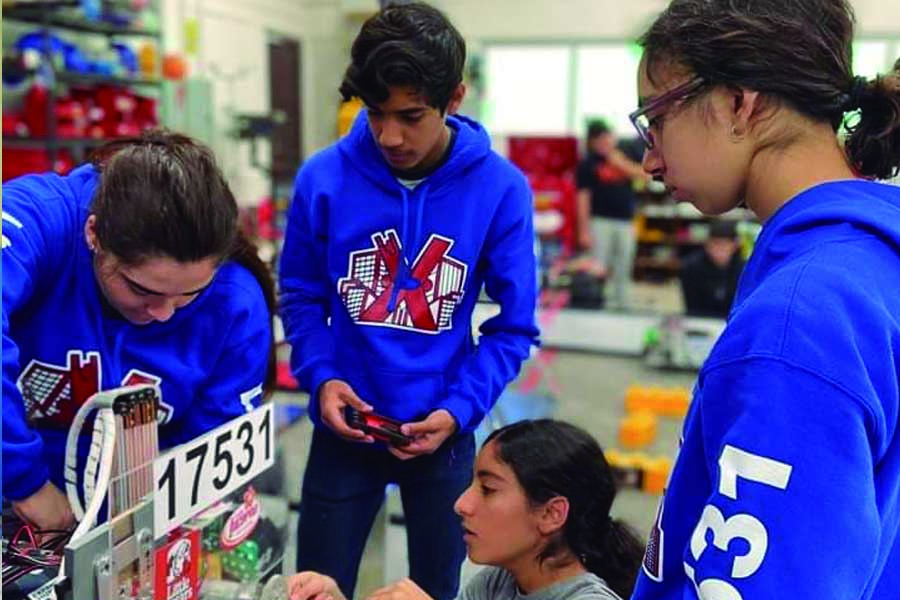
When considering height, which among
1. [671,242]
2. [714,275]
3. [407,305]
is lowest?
[671,242]

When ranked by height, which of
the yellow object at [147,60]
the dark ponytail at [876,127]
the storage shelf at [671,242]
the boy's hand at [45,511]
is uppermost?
the yellow object at [147,60]

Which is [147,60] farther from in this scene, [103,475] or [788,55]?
[788,55]

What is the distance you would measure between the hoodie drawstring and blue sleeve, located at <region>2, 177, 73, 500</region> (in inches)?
20.4

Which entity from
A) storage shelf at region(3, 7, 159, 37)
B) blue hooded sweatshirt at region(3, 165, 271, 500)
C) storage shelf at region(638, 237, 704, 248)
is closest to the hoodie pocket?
blue hooded sweatshirt at region(3, 165, 271, 500)

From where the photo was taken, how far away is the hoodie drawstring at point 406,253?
150 cm

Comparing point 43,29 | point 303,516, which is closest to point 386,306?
point 303,516

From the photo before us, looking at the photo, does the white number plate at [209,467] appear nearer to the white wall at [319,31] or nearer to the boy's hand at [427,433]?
the boy's hand at [427,433]

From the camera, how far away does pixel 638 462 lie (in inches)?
143

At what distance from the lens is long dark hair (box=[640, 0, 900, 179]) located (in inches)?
30.0

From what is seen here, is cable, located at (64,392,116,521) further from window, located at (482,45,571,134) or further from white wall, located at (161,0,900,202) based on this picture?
window, located at (482,45,571,134)

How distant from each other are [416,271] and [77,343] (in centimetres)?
54

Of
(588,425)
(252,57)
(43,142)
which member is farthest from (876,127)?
(252,57)

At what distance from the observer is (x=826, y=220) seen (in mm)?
739

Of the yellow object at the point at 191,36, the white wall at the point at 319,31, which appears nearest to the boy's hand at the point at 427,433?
the white wall at the point at 319,31
